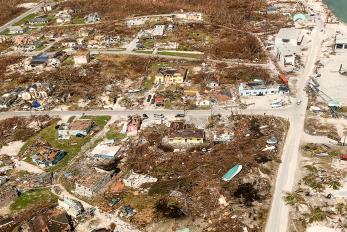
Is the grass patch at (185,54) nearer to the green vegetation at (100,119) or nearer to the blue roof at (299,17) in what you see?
the green vegetation at (100,119)

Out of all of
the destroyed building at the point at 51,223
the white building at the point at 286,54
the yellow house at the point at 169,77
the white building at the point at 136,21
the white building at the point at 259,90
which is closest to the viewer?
the destroyed building at the point at 51,223

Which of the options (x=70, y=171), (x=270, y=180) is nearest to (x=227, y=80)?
(x=270, y=180)

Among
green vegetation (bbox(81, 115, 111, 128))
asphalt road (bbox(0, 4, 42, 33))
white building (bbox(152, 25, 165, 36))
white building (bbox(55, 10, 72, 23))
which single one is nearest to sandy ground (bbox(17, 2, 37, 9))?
asphalt road (bbox(0, 4, 42, 33))

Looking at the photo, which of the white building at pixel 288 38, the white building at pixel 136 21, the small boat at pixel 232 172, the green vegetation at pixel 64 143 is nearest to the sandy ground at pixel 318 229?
the small boat at pixel 232 172

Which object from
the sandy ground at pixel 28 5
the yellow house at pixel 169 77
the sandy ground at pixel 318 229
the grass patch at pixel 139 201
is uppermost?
the sandy ground at pixel 28 5

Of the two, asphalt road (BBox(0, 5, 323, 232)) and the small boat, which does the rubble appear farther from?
asphalt road (BBox(0, 5, 323, 232))

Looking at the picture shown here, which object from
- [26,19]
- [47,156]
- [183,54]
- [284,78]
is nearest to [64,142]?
[47,156]
